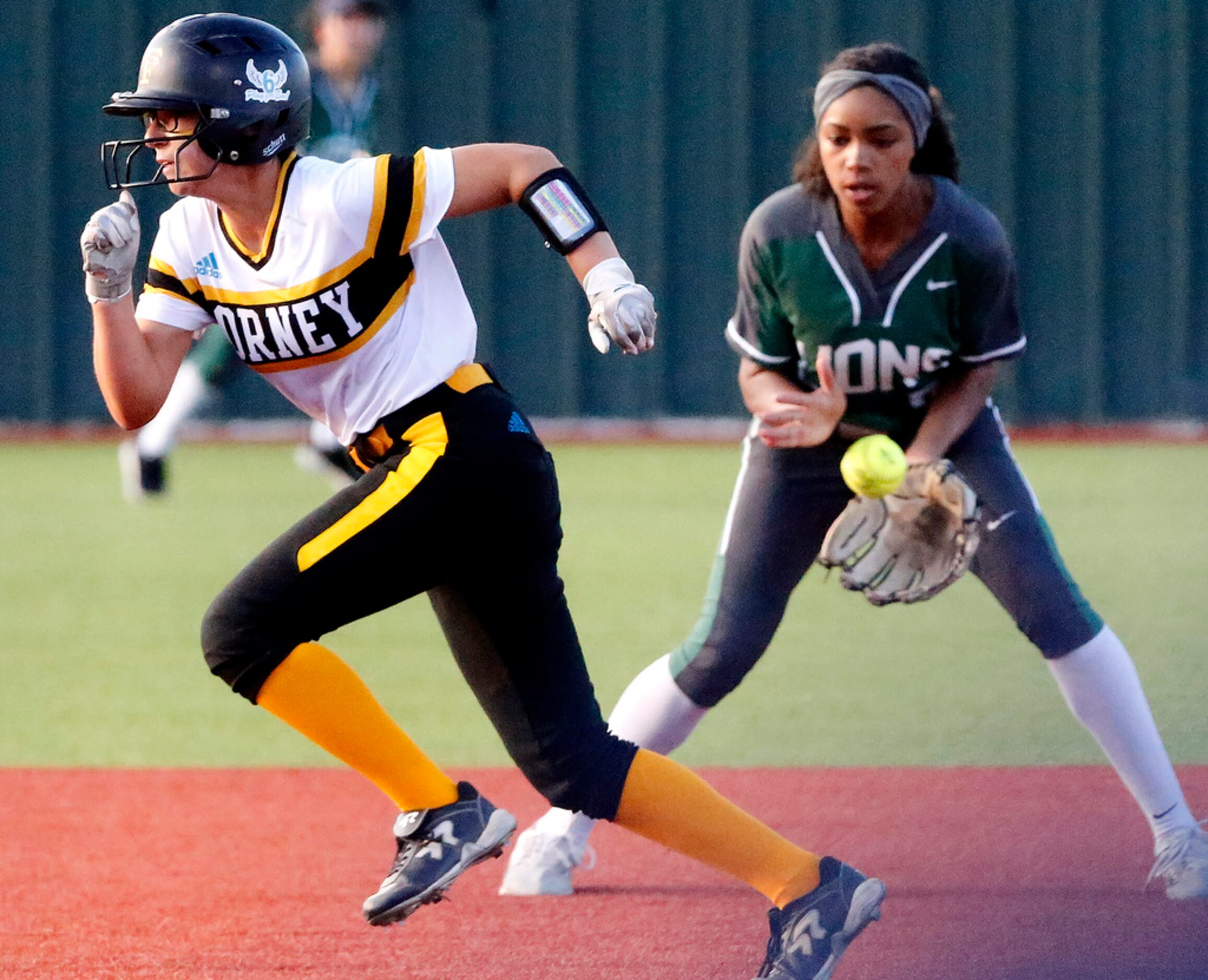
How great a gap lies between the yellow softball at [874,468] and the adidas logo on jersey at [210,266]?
4.96 feet

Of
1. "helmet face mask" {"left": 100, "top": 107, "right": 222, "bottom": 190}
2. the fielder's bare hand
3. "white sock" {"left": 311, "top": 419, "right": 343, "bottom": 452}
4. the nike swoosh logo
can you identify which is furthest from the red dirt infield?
"white sock" {"left": 311, "top": 419, "right": 343, "bottom": 452}

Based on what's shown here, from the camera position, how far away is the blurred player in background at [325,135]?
9.38 m

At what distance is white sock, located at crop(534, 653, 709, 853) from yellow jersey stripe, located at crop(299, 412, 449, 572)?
1101 millimetres

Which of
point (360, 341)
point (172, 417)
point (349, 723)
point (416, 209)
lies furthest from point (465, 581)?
point (172, 417)

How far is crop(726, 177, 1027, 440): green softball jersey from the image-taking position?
4188 mm

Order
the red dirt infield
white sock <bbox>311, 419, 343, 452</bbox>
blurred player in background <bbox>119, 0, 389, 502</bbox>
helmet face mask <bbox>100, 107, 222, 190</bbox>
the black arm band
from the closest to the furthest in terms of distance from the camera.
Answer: helmet face mask <bbox>100, 107, 222, 190</bbox> < the black arm band < the red dirt infield < blurred player in background <bbox>119, 0, 389, 502</bbox> < white sock <bbox>311, 419, 343, 452</bbox>

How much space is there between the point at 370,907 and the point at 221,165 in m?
1.40

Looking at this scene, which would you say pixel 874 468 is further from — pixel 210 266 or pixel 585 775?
pixel 210 266

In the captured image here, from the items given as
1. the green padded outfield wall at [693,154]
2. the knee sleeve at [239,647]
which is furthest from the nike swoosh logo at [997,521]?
the green padded outfield wall at [693,154]

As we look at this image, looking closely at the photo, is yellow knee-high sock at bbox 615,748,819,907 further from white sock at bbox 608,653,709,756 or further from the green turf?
the green turf

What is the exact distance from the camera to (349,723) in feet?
11.0

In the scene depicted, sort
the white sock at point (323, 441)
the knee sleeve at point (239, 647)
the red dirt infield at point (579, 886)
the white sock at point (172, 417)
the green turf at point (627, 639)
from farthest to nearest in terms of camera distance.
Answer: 1. the white sock at point (172, 417)
2. the white sock at point (323, 441)
3. the green turf at point (627, 639)
4. the red dirt infield at point (579, 886)
5. the knee sleeve at point (239, 647)

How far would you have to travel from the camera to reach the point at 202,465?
12961 millimetres

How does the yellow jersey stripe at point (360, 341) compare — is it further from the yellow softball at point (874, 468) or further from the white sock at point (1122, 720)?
the white sock at point (1122, 720)
